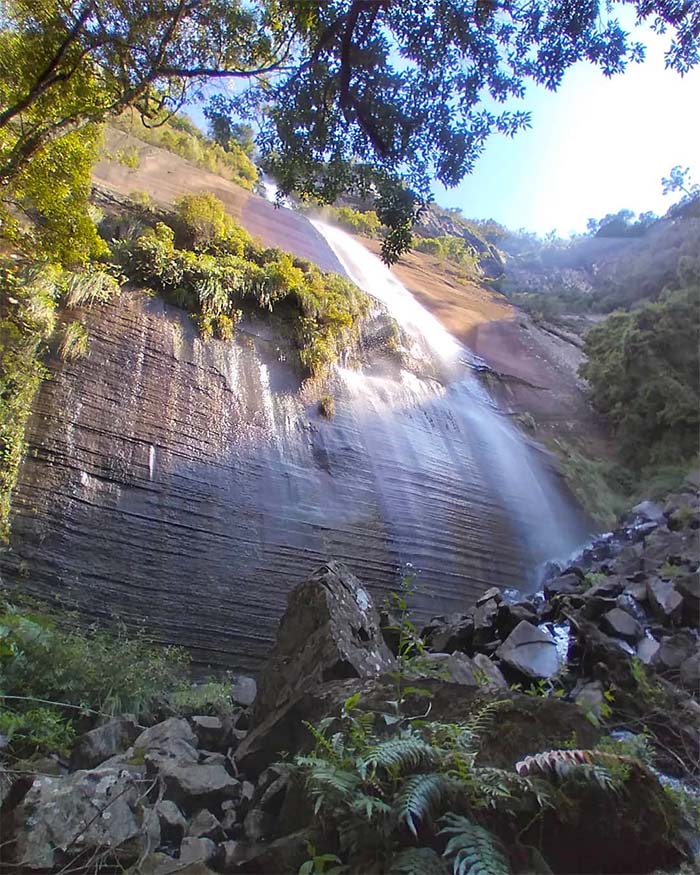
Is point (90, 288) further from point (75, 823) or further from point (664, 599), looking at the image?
point (664, 599)

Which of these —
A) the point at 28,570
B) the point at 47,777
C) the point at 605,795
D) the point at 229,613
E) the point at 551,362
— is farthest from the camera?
the point at 551,362

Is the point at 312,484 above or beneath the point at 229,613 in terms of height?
above

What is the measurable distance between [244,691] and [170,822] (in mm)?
2745

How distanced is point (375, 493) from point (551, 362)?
1214cm

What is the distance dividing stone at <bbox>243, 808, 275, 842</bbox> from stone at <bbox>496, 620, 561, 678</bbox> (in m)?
3.39

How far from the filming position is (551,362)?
60.6ft

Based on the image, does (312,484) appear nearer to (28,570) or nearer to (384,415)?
(384,415)

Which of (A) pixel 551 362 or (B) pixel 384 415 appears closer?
(B) pixel 384 415

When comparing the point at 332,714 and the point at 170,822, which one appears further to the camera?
the point at 332,714

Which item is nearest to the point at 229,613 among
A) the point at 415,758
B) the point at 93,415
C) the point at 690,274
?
the point at 93,415

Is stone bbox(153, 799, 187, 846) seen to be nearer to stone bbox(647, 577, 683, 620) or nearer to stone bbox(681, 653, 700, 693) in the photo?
stone bbox(681, 653, 700, 693)

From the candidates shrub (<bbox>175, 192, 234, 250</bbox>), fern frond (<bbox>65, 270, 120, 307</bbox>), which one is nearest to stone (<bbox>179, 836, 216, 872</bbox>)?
fern frond (<bbox>65, 270, 120, 307</bbox>)

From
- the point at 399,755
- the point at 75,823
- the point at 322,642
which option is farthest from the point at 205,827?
the point at 322,642

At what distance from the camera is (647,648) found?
5.54 meters
